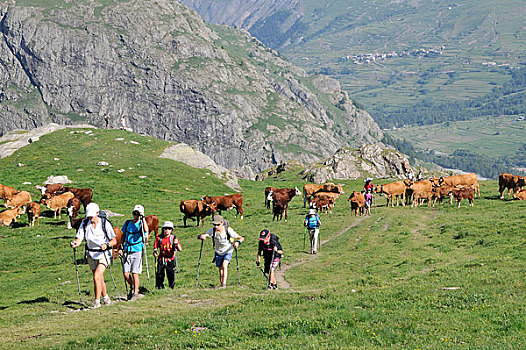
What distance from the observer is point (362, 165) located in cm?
11512

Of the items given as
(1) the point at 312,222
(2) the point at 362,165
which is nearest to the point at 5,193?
(1) the point at 312,222

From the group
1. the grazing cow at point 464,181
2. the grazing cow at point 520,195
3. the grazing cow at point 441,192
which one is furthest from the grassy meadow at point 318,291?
the grazing cow at point 464,181

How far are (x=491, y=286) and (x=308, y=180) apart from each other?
79192 millimetres

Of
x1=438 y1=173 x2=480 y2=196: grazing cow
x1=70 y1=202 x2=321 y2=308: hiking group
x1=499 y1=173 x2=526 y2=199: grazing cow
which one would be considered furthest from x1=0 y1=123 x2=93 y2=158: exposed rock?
x1=499 y1=173 x2=526 y2=199: grazing cow

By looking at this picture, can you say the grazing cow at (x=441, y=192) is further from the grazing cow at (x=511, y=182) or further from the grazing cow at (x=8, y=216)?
the grazing cow at (x=8, y=216)

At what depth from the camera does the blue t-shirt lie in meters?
19.5

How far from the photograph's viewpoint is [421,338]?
13.3 meters

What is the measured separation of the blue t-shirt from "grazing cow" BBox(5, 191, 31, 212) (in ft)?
90.4

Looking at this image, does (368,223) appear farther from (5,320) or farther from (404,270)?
(5,320)

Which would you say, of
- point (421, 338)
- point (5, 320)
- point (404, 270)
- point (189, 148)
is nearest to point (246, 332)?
point (421, 338)

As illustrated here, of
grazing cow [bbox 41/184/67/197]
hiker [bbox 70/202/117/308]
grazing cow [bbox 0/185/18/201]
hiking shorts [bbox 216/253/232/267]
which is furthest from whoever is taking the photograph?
grazing cow [bbox 41/184/67/197]

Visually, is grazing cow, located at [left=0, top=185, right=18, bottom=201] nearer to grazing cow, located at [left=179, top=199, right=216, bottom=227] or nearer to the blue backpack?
grazing cow, located at [left=179, top=199, right=216, bottom=227]

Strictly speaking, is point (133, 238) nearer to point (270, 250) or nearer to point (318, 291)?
point (270, 250)

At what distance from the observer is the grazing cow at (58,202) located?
140 ft
